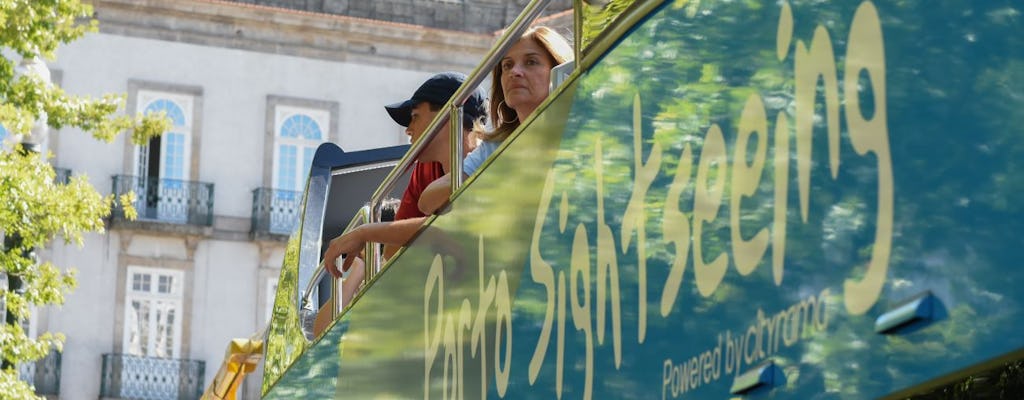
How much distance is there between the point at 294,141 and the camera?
4003cm

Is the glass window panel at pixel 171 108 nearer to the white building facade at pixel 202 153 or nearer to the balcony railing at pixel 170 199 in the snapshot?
the white building facade at pixel 202 153

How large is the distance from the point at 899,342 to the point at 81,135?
120 ft

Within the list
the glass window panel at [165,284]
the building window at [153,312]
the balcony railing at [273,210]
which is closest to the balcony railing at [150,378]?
the building window at [153,312]

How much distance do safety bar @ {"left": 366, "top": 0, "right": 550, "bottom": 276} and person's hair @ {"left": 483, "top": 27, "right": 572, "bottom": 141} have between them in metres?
0.04

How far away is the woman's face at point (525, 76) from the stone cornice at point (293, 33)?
109 feet

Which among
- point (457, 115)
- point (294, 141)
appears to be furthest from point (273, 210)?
point (457, 115)

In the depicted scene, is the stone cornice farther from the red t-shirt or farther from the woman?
the woman

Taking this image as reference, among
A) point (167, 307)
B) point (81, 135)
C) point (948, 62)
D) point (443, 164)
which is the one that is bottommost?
point (167, 307)

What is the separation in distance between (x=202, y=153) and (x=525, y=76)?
34.4 metres

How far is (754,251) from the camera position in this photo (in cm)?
360

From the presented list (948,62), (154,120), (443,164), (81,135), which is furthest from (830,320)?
(81,135)

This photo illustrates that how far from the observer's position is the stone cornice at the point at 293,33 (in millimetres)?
38594

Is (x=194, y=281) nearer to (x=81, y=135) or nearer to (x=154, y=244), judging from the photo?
(x=154, y=244)

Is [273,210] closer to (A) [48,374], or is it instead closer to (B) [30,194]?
(A) [48,374]
